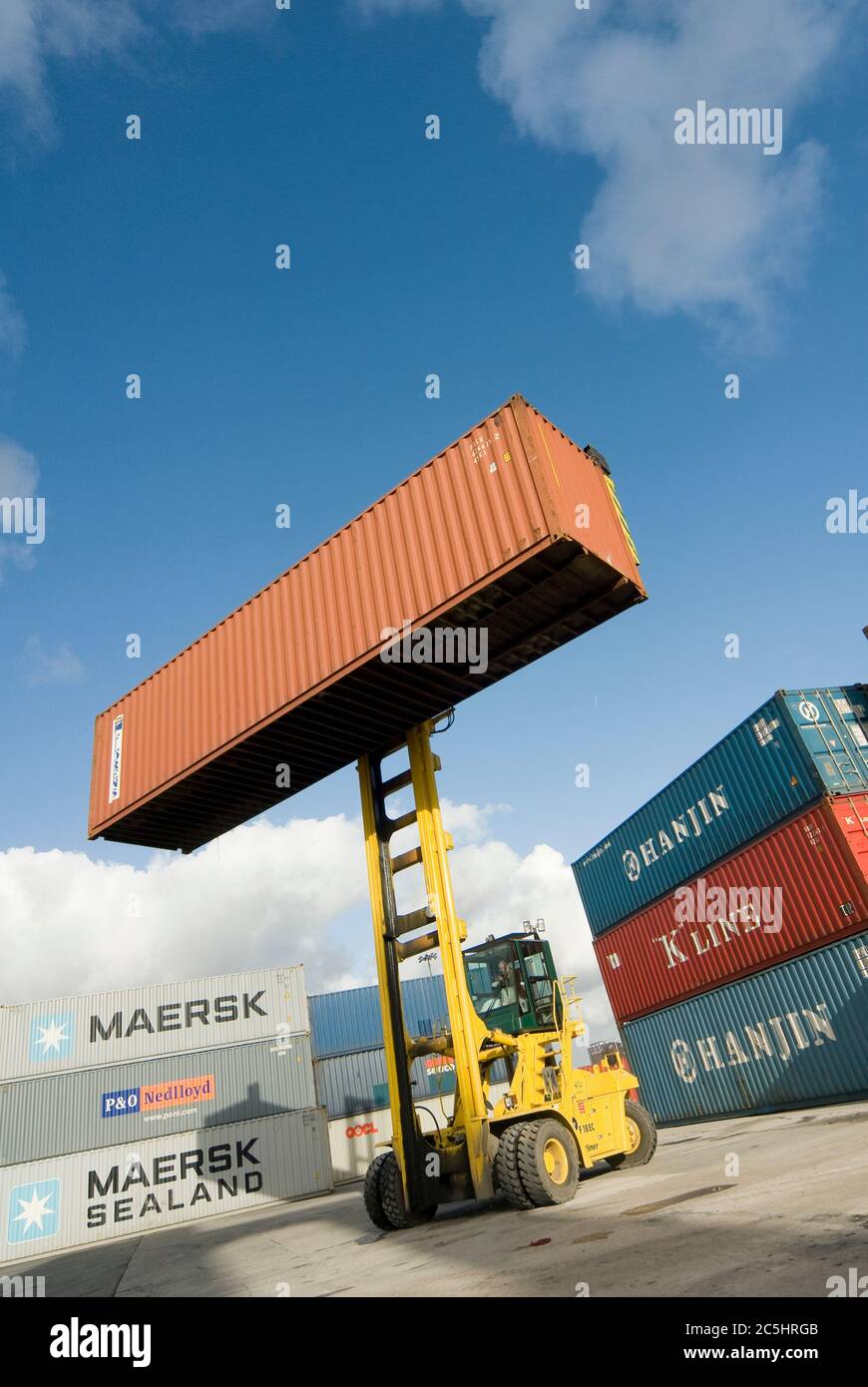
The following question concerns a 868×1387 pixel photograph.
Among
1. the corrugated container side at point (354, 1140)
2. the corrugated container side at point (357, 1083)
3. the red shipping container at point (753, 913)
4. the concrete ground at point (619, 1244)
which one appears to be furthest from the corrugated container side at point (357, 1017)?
the concrete ground at point (619, 1244)

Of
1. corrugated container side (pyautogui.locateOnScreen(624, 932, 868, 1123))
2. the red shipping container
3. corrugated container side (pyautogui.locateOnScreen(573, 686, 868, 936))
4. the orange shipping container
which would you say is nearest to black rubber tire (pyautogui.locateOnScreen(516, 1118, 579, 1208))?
the orange shipping container

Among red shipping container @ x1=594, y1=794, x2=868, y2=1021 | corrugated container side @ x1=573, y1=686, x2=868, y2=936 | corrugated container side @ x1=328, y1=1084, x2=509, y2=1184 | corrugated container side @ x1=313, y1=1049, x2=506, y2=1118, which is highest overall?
corrugated container side @ x1=573, y1=686, x2=868, y2=936

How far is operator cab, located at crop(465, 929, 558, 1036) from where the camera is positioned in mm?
9867

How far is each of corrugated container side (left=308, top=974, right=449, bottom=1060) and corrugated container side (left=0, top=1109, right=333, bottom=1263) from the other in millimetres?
6661

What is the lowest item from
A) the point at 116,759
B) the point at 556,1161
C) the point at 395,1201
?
the point at 395,1201

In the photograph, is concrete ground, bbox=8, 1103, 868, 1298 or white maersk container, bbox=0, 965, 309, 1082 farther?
white maersk container, bbox=0, 965, 309, 1082

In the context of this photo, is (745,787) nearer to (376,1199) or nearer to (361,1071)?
(376,1199)

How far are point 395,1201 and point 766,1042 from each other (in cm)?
1098

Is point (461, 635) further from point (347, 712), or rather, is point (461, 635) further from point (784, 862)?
point (784, 862)

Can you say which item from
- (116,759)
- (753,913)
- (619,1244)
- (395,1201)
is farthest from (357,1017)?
(619,1244)

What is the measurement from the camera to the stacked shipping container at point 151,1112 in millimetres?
18734

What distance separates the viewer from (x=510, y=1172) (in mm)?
7914

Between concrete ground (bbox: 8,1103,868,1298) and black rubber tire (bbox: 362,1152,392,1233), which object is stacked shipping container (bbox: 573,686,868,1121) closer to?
concrete ground (bbox: 8,1103,868,1298)
